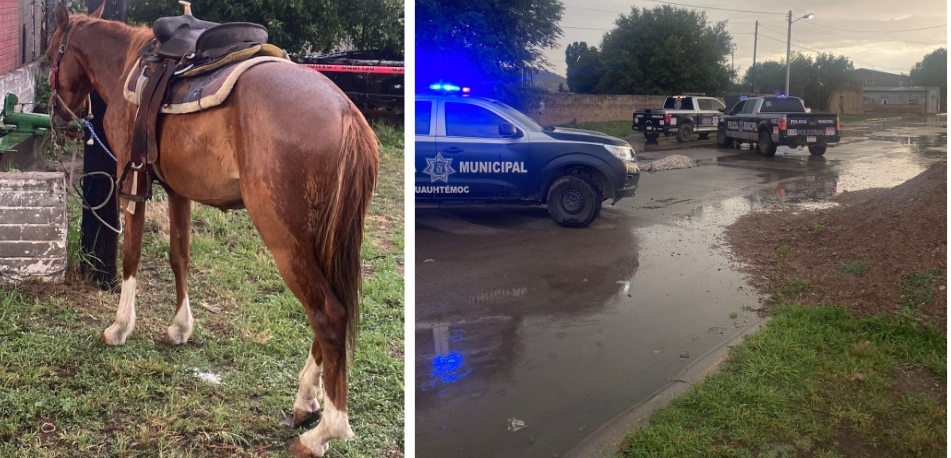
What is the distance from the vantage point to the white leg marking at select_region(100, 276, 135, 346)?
1.97 meters

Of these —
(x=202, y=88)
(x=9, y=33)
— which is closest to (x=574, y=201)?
(x=202, y=88)

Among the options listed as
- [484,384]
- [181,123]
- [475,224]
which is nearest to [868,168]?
[475,224]

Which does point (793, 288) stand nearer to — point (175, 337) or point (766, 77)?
point (766, 77)

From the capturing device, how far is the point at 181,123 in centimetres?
189

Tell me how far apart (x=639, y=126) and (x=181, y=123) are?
1502mm

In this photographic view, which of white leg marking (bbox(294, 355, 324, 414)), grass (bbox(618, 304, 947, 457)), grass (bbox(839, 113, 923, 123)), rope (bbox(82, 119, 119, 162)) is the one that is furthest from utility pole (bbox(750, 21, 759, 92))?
rope (bbox(82, 119, 119, 162))

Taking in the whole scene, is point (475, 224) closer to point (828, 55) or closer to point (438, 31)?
point (438, 31)

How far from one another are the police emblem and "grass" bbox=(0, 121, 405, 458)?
14cm

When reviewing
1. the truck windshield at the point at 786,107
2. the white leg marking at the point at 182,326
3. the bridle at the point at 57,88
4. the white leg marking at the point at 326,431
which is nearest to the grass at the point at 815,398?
the truck windshield at the point at 786,107

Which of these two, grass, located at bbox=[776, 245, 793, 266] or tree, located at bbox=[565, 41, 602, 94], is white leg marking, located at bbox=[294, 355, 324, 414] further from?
grass, located at bbox=[776, 245, 793, 266]

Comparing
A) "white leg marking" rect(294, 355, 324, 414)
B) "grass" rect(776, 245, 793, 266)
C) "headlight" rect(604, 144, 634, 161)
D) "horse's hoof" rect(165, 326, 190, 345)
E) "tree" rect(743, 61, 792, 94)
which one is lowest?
"white leg marking" rect(294, 355, 324, 414)

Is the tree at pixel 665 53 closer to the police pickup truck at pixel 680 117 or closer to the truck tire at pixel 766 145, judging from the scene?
the police pickup truck at pixel 680 117

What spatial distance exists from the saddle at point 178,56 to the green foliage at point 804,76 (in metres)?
1.61

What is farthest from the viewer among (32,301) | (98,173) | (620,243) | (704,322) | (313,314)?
(620,243)
